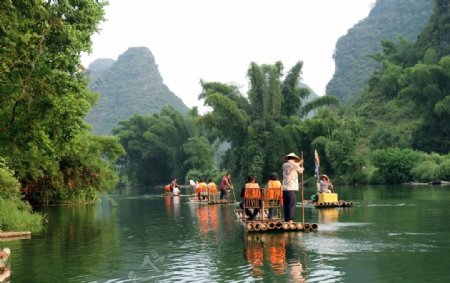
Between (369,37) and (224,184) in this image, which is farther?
(369,37)

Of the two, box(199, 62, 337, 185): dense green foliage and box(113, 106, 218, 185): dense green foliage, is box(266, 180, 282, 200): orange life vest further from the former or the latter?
box(113, 106, 218, 185): dense green foliage

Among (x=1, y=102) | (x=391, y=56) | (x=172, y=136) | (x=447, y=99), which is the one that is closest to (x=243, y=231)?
(x=1, y=102)

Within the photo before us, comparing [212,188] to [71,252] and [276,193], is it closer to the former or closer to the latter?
[276,193]

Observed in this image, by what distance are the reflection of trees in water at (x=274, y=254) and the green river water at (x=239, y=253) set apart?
19mm

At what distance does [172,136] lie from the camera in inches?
3634

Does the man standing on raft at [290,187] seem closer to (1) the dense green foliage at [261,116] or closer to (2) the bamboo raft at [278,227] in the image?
(2) the bamboo raft at [278,227]

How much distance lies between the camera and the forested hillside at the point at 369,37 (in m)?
136

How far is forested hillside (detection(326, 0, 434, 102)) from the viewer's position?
136 metres

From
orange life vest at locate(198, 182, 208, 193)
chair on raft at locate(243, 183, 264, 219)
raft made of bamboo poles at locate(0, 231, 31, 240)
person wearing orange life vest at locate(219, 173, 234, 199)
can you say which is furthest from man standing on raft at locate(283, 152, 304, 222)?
orange life vest at locate(198, 182, 208, 193)

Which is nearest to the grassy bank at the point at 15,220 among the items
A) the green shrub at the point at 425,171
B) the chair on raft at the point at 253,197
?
the chair on raft at the point at 253,197

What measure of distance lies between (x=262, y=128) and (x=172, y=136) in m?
27.1

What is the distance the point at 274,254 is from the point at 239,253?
96 centimetres

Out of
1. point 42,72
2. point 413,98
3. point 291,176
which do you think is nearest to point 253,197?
Answer: point 291,176

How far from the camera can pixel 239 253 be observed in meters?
13.9
